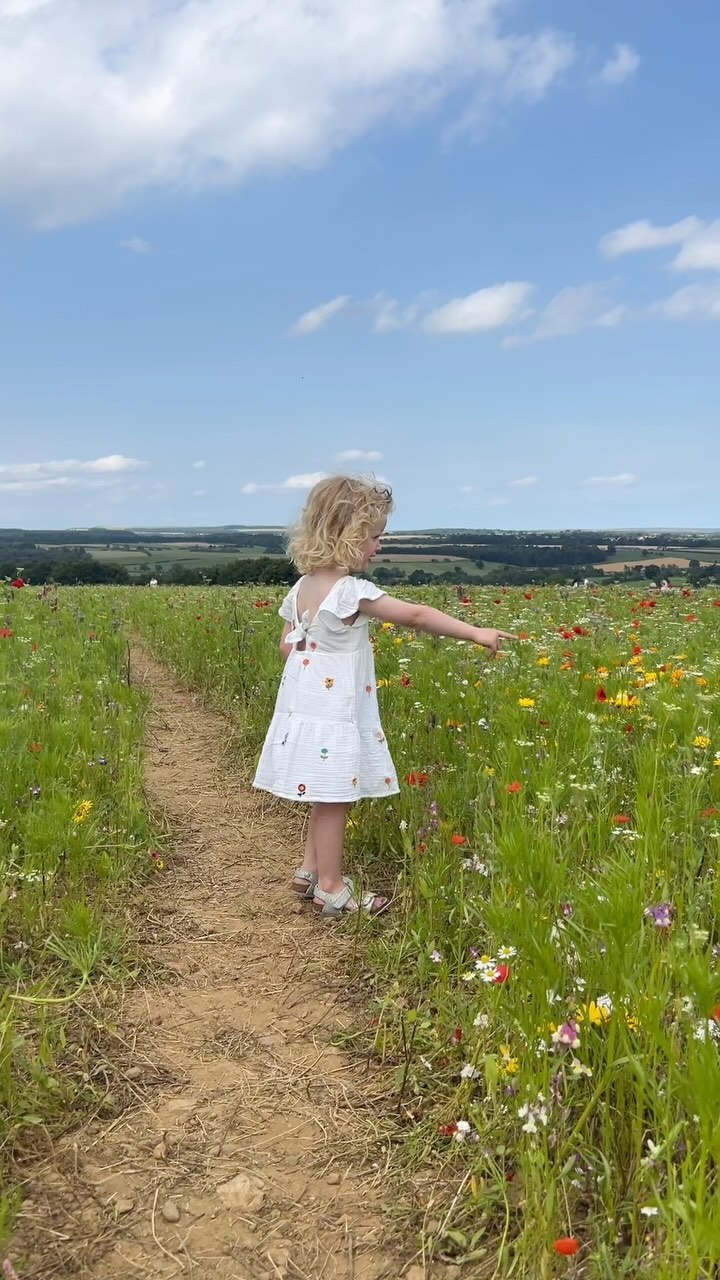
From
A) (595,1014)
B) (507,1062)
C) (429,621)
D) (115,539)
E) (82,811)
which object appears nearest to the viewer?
(595,1014)

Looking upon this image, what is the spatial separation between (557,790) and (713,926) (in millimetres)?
690

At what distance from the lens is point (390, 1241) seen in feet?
7.57

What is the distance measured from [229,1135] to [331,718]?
6.57ft

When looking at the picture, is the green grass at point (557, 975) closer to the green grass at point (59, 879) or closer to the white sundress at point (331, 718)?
the white sundress at point (331, 718)

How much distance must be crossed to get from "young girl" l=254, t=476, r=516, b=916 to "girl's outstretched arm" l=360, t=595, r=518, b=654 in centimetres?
1

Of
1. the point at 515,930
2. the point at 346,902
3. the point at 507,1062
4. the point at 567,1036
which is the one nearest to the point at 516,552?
the point at 346,902

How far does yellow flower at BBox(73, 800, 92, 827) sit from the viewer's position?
4234 mm

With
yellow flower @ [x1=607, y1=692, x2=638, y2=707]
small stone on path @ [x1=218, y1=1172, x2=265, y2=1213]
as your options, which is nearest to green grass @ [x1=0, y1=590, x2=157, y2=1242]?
small stone on path @ [x1=218, y1=1172, x2=265, y2=1213]

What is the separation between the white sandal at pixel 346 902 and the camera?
4.14 m

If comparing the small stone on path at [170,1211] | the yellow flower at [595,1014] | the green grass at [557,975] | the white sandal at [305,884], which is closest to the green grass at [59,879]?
the small stone on path at [170,1211]

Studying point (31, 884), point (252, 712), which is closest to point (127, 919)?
point (31, 884)

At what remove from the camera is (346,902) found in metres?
4.25

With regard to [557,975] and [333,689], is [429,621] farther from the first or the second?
[557,975]

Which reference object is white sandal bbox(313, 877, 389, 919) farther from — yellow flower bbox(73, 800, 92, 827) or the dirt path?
yellow flower bbox(73, 800, 92, 827)
